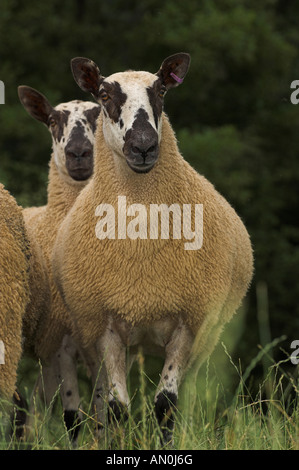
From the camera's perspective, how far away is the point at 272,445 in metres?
4.36

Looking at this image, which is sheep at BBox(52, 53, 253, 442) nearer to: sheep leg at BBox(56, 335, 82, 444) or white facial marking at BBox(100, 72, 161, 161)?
white facial marking at BBox(100, 72, 161, 161)

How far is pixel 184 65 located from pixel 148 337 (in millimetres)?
1884

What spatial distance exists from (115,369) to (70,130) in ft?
6.65

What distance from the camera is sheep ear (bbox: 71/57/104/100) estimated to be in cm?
621

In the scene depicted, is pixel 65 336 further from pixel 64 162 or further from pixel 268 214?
pixel 268 214

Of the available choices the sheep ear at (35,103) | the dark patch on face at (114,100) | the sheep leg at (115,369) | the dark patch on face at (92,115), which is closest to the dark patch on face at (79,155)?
the dark patch on face at (92,115)

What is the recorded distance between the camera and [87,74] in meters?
6.27

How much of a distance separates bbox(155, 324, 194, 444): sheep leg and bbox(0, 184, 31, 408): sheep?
0.94 meters

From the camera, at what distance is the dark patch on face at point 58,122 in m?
6.95

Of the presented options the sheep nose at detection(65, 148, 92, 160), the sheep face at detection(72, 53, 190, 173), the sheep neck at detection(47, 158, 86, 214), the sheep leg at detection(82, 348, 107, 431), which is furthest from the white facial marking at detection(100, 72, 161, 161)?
the sheep leg at detection(82, 348, 107, 431)

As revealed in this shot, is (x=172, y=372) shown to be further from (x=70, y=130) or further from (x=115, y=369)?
(x=70, y=130)

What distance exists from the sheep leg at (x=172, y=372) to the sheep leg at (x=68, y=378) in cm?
112

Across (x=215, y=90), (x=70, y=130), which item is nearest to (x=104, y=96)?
(x=70, y=130)

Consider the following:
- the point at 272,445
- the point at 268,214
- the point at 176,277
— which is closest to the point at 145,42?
the point at 268,214
